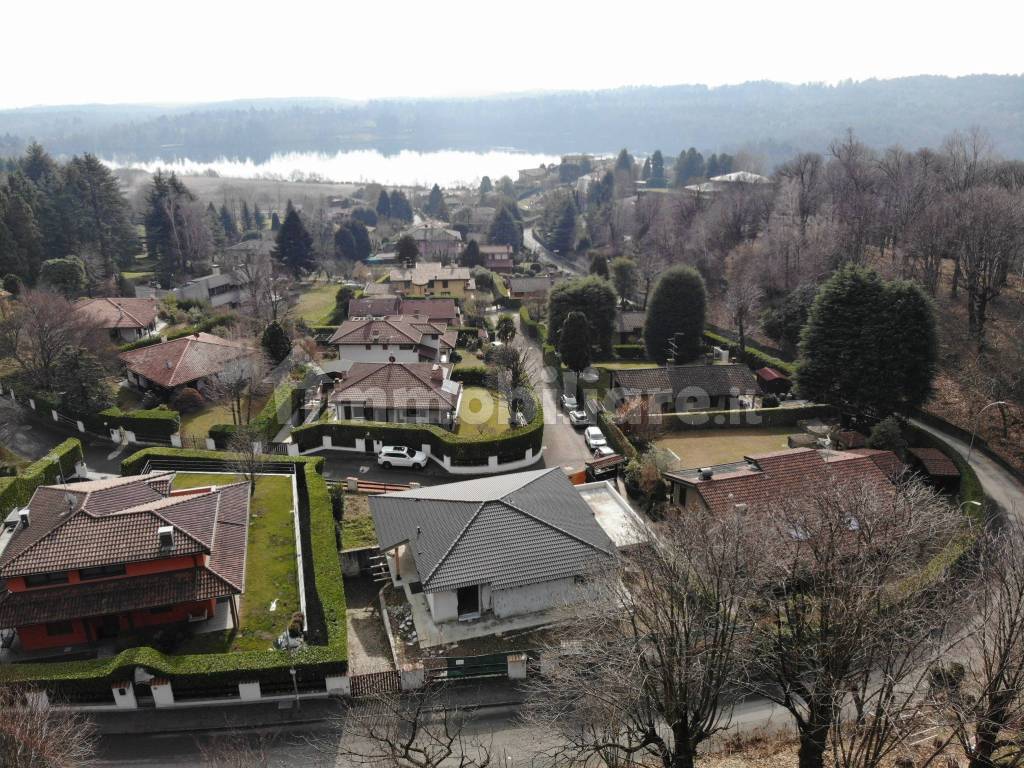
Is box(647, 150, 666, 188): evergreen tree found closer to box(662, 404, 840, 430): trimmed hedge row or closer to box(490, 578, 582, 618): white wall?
box(662, 404, 840, 430): trimmed hedge row

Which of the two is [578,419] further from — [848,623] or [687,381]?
[848,623]

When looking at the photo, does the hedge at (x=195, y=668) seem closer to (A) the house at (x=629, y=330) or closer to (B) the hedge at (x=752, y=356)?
(B) the hedge at (x=752, y=356)

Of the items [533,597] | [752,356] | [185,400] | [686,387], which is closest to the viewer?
[533,597]

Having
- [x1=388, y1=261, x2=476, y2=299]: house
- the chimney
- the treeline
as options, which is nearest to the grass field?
the chimney

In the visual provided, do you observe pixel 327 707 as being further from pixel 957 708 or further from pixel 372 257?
pixel 372 257

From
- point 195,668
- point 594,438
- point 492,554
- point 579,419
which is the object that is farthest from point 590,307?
point 195,668

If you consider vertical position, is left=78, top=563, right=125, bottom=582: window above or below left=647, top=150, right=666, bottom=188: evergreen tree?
below
